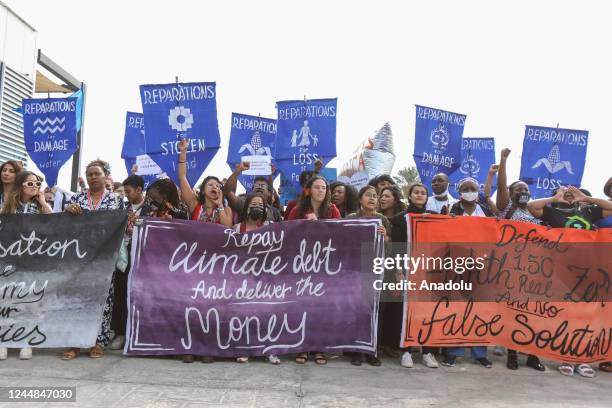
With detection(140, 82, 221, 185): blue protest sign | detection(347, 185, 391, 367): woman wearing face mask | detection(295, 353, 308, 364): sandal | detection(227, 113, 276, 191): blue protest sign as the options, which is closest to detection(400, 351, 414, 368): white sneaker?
detection(347, 185, 391, 367): woman wearing face mask

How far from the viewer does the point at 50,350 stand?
186 inches

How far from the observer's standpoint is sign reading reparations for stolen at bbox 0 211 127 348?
4.52m

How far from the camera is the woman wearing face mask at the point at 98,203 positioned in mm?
4661

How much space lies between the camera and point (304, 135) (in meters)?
7.83

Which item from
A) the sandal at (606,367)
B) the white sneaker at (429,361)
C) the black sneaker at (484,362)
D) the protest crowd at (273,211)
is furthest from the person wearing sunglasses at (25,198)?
the sandal at (606,367)

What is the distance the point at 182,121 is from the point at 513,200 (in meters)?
4.09

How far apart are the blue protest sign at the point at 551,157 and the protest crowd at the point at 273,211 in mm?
1582

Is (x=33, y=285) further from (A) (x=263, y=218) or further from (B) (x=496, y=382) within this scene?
(B) (x=496, y=382)

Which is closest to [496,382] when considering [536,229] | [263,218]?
[536,229]

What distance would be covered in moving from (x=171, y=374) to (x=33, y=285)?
5.61 ft

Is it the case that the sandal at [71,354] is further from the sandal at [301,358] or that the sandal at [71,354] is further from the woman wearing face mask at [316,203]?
the woman wearing face mask at [316,203]

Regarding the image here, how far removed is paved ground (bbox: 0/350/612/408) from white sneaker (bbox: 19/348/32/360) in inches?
2.3

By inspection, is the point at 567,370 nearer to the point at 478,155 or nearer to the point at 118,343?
the point at 118,343

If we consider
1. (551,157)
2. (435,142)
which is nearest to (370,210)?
(435,142)
